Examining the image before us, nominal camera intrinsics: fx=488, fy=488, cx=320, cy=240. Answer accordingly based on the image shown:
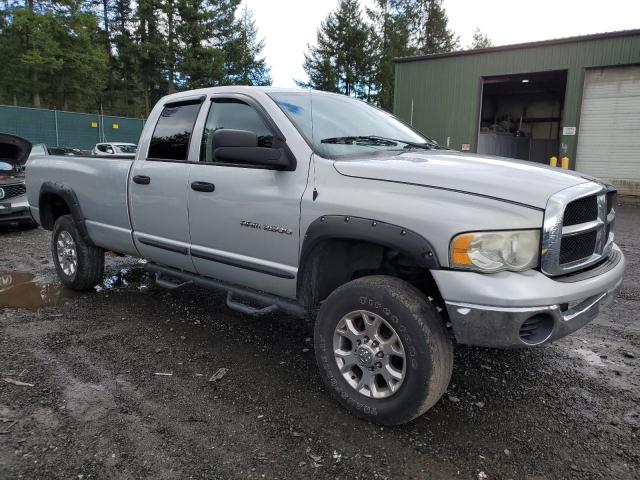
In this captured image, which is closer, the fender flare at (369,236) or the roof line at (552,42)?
the fender flare at (369,236)

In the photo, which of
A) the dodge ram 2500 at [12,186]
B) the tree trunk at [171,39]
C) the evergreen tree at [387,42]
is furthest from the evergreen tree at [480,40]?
the dodge ram 2500 at [12,186]

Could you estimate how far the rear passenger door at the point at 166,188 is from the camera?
400 cm

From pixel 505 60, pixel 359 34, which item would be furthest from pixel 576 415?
pixel 359 34

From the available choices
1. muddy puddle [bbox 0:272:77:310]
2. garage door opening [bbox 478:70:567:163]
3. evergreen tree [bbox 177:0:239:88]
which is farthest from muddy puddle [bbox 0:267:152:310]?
evergreen tree [bbox 177:0:239:88]

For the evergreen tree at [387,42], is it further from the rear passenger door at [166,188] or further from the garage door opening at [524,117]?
the rear passenger door at [166,188]

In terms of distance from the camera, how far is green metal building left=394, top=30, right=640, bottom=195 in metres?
16.7

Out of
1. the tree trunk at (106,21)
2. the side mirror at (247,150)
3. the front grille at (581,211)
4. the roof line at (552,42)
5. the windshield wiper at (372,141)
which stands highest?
the tree trunk at (106,21)

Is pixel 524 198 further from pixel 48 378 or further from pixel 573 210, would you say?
pixel 48 378

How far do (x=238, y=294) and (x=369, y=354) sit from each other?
1.29 metres

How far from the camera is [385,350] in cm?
277

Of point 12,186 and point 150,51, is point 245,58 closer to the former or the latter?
point 150,51

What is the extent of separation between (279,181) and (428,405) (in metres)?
1.67

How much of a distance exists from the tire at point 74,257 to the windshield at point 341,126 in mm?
2933

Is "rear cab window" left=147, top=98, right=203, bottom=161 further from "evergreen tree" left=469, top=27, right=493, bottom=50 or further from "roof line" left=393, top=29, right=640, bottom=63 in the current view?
"evergreen tree" left=469, top=27, right=493, bottom=50
